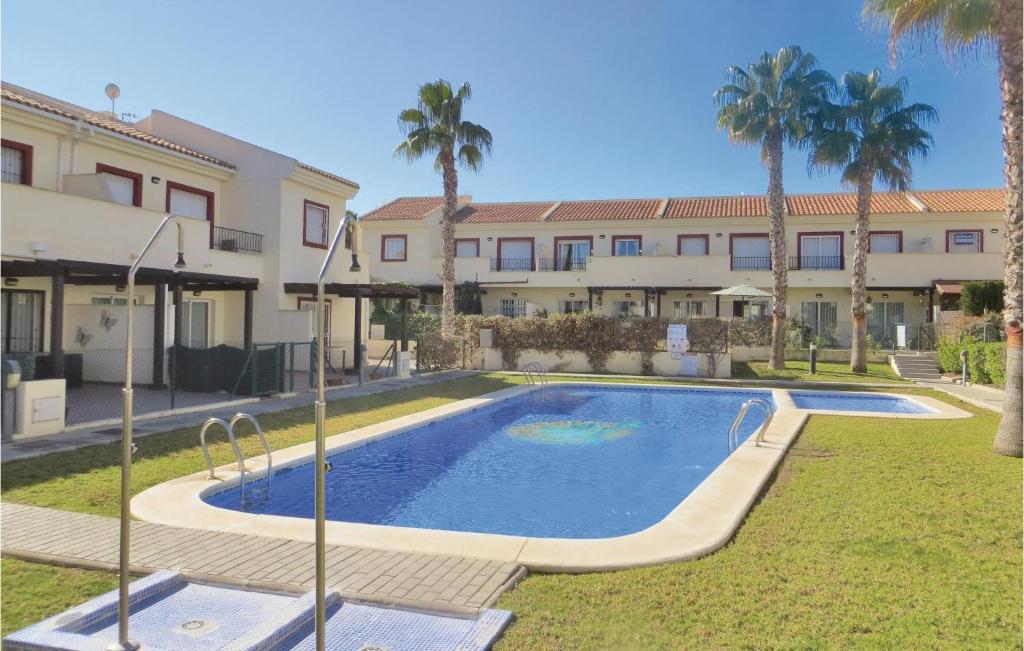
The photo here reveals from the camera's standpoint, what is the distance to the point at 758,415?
17.3m

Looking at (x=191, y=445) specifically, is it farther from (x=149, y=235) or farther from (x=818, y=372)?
(x=818, y=372)

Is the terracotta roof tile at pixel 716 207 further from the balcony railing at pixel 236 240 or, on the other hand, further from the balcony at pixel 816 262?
the balcony railing at pixel 236 240

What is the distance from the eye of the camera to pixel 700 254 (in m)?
35.2

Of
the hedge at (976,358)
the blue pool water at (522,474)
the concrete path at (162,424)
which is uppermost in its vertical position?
the hedge at (976,358)

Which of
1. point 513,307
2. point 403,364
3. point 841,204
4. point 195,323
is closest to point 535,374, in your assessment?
point 403,364

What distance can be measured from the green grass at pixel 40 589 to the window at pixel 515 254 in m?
33.4

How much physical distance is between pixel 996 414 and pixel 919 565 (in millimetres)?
12036

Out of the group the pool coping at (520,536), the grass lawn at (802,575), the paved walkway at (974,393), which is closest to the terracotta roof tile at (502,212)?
the paved walkway at (974,393)

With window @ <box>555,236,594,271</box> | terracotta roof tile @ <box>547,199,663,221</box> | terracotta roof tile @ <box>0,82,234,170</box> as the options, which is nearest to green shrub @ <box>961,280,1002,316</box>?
terracotta roof tile @ <box>547,199,663,221</box>

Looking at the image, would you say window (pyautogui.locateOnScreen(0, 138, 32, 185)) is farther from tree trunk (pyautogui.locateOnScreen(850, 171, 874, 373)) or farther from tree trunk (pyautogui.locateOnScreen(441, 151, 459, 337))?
tree trunk (pyautogui.locateOnScreen(850, 171, 874, 373))

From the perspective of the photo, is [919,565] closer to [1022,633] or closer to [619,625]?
[1022,633]

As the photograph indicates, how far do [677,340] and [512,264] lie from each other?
637 inches

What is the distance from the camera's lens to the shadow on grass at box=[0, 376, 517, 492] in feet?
28.1

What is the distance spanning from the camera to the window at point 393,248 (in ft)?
128
